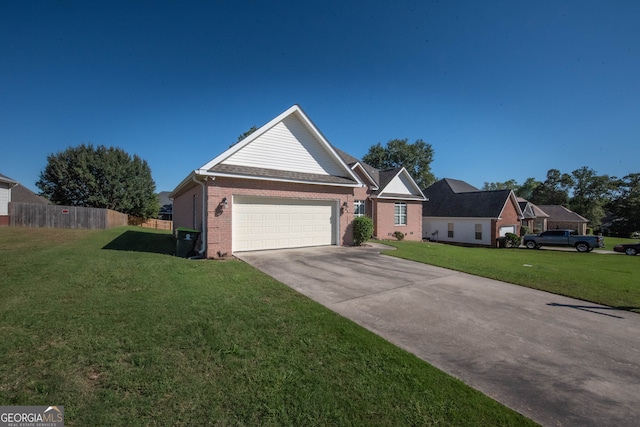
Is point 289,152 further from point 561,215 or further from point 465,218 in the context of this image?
point 561,215

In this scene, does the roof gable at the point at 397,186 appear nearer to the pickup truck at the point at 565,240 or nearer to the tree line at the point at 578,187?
the pickup truck at the point at 565,240

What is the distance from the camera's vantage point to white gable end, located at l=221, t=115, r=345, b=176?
1166 cm

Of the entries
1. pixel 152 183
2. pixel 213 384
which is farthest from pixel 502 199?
pixel 152 183

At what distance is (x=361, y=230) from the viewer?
13.9 metres

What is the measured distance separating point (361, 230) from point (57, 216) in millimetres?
27662

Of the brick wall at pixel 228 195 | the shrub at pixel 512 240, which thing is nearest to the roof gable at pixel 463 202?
the shrub at pixel 512 240

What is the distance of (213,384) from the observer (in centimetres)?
300

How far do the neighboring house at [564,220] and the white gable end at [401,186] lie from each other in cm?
3465

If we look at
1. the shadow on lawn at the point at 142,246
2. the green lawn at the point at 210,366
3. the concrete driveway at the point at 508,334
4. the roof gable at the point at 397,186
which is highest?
the roof gable at the point at 397,186

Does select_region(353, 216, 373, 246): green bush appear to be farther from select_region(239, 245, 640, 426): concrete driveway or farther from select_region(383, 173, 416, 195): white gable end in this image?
select_region(383, 173, 416, 195): white gable end

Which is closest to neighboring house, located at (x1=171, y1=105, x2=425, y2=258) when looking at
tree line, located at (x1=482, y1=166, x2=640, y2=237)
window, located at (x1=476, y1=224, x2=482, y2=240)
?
window, located at (x1=476, y1=224, x2=482, y2=240)

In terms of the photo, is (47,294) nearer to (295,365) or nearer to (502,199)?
(295,365)

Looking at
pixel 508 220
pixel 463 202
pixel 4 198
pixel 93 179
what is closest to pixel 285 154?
pixel 463 202

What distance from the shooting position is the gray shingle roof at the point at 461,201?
2770cm
